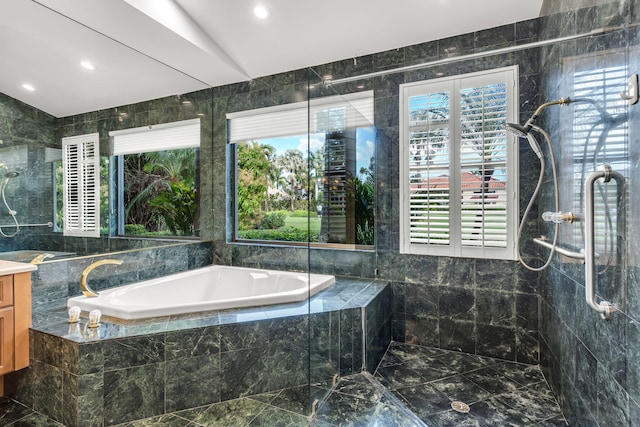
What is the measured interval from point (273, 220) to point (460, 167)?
1.91 metres

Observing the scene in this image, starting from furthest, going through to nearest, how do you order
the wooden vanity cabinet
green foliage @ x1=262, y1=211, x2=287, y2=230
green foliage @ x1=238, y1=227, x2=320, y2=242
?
green foliage @ x1=262, y1=211, x2=287, y2=230 < green foliage @ x1=238, y1=227, x2=320, y2=242 < the wooden vanity cabinet

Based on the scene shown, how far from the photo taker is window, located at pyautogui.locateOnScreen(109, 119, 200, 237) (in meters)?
2.73

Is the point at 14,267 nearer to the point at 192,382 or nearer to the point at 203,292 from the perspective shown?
the point at 192,382

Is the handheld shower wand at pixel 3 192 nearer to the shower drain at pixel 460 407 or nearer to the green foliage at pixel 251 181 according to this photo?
the green foliage at pixel 251 181

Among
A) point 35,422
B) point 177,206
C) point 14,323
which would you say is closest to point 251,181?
point 177,206

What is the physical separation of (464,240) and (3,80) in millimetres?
3325

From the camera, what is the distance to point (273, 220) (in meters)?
3.49

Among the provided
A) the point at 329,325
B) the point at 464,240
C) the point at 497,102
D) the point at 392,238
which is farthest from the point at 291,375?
the point at 497,102

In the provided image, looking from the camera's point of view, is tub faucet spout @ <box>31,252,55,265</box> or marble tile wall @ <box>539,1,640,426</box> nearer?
marble tile wall @ <box>539,1,640,426</box>

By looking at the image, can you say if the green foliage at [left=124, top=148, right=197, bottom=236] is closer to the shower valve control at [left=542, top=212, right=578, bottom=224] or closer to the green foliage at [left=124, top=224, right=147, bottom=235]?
the green foliage at [left=124, top=224, right=147, bottom=235]

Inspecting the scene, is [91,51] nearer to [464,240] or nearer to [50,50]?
[50,50]

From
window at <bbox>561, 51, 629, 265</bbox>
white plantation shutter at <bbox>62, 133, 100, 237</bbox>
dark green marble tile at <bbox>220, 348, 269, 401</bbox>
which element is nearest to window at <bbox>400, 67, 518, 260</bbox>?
window at <bbox>561, 51, 629, 265</bbox>

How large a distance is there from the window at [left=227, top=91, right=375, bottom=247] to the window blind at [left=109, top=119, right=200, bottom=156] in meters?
0.41

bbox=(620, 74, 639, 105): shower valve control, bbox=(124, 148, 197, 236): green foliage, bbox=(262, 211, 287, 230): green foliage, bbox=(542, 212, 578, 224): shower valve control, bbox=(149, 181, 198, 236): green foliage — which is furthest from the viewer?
bbox=(262, 211, 287, 230): green foliage
